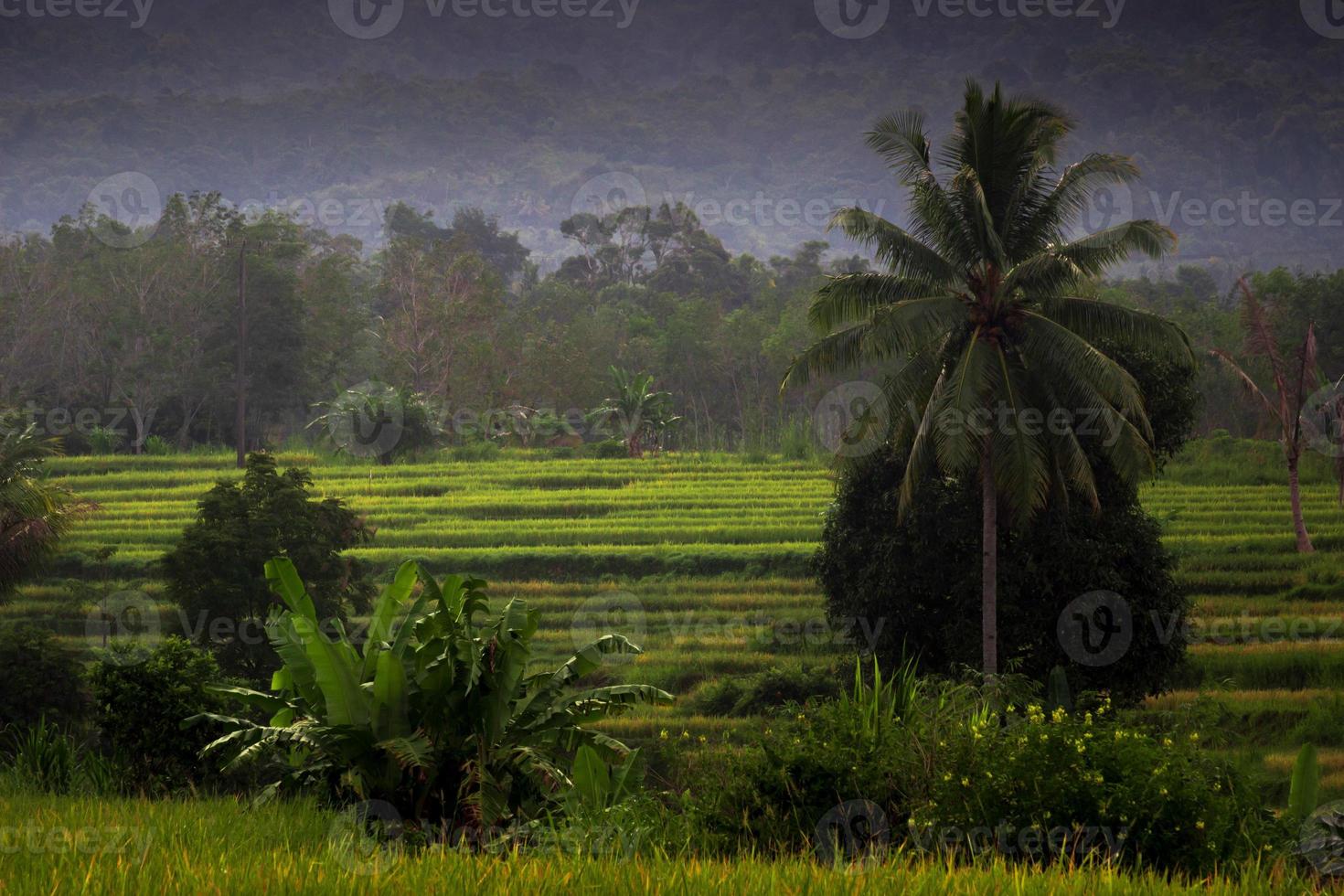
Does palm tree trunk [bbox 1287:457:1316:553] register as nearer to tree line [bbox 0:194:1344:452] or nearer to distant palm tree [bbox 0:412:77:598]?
tree line [bbox 0:194:1344:452]

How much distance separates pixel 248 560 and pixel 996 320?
1195 cm

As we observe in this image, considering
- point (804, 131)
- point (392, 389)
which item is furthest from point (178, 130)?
point (392, 389)

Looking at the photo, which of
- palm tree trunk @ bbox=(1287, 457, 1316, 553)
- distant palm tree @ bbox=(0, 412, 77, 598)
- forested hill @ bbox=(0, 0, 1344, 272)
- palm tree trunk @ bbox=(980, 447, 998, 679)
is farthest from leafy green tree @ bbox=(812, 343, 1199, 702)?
forested hill @ bbox=(0, 0, 1344, 272)

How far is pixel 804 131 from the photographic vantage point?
188125 mm

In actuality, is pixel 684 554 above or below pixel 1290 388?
below

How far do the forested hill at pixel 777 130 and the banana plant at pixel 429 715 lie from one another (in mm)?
81138

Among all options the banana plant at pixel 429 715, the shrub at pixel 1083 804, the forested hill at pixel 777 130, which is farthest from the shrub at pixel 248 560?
the forested hill at pixel 777 130

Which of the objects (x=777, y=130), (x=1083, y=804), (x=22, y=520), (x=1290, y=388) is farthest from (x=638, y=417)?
(x=777, y=130)

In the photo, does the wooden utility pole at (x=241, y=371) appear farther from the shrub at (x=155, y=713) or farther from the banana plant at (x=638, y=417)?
the shrub at (x=155, y=713)

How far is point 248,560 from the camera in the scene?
19859 millimetres

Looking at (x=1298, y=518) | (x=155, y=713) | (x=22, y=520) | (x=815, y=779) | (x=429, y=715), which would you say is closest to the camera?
(x=815, y=779)

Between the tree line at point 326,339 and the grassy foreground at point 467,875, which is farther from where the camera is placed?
the tree line at point 326,339

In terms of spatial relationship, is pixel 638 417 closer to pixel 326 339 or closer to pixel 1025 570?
pixel 326 339

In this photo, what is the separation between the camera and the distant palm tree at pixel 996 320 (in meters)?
17.4
